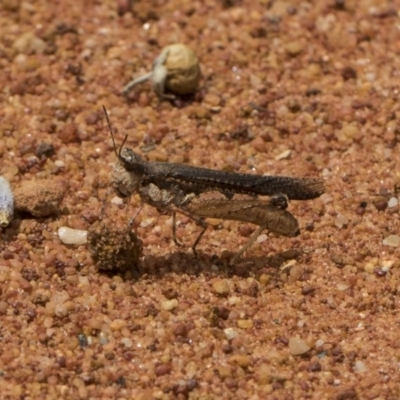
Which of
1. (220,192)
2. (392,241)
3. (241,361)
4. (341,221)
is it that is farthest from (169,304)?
(392,241)

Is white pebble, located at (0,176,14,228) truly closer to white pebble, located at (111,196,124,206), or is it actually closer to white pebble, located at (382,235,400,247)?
white pebble, located at (111,196,124,206)

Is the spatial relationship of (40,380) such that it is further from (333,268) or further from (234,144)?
(234,144)

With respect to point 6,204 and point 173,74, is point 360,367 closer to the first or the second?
point 6,204

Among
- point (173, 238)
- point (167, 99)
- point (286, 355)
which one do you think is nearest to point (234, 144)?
point (167, 99)

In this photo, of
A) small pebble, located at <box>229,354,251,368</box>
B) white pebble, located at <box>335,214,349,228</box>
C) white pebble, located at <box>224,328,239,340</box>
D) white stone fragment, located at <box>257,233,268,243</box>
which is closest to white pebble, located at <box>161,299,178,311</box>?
white pebble, located at <box>224,328,239,340</box>

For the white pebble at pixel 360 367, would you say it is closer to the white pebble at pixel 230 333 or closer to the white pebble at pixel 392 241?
the white pebble at pixel 230 333
